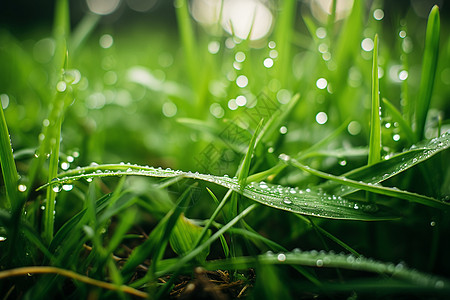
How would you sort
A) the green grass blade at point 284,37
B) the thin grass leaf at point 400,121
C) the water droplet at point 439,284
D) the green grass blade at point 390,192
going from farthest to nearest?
the green grass blade at point 284,37, the thin grass leaf at point 400,121, the green grass blade at point 390,192, the water droplet at point 439,284

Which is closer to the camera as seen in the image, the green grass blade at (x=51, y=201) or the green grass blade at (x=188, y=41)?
the green grass blade at (x=51, y=201)

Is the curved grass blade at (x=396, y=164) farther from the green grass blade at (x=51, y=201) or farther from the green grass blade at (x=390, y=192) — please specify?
the green grass blade at (x=51, y=201)

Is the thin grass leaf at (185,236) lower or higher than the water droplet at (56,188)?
lower

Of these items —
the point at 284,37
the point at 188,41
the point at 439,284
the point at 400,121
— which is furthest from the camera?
the point at 188,41

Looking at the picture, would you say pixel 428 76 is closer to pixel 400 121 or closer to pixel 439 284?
pixel 400 121

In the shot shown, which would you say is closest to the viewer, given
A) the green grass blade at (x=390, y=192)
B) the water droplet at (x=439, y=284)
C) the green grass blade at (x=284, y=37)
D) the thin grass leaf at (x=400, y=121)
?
the water droplet at (x=439, y=284)

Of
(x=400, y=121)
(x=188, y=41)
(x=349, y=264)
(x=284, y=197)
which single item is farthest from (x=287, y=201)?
(x=188, y=41)

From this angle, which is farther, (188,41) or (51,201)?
(188,41)

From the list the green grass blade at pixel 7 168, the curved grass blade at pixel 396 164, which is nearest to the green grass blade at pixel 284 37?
the curved grass blade at pixel 396 164
